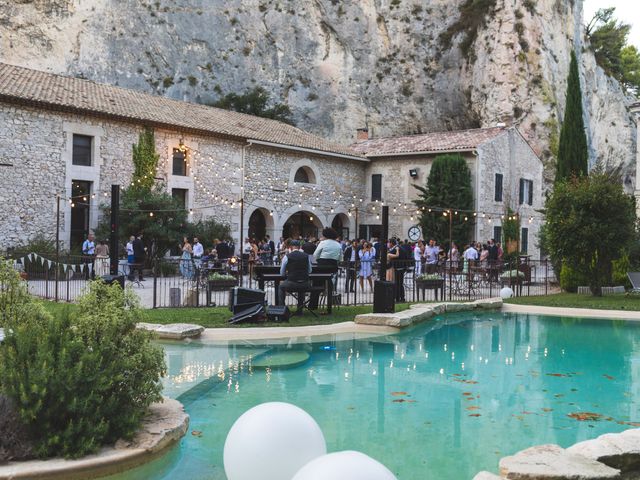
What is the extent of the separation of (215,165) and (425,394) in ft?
64.6

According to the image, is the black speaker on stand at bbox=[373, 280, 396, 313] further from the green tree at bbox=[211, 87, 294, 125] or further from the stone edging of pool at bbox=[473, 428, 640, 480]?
the green tree at bbox=[211, 87, 294, 125]

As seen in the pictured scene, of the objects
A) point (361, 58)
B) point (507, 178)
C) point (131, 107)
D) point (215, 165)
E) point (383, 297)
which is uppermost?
point (361, 58)

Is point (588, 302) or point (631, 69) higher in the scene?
point (631, 69)

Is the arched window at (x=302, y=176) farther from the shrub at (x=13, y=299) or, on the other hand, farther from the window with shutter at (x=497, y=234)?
the shrub at (x=13, y=299)

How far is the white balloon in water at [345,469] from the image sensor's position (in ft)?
7.61

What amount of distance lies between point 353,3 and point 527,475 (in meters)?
43.1

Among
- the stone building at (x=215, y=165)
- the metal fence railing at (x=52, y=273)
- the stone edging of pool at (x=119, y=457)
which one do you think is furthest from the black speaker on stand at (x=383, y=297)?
the stone building at (x=215, y=165)

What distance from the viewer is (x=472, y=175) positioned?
1104 inches

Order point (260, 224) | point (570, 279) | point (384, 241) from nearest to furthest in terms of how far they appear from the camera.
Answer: point (384, 241) → point (570, 279) → point (260, 224)

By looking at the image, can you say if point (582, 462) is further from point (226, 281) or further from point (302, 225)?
point (302, 225)

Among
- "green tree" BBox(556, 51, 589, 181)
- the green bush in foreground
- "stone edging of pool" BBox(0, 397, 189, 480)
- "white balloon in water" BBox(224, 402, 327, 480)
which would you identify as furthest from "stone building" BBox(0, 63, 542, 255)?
"white balloon in water" BBox(224, 402, 327, 480)

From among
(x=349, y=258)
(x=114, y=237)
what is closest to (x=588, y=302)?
(x=349, y=258)

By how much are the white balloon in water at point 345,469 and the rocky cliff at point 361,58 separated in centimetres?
3372

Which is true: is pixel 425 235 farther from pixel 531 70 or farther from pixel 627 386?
pixel 627 386
